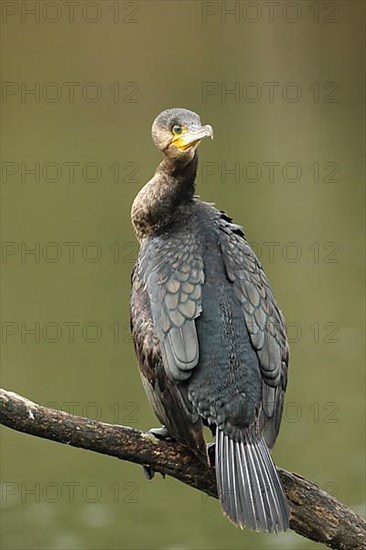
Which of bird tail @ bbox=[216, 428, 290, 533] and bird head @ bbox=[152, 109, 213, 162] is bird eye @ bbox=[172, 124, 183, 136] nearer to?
bird head @ bbox=[152, 109, 213, 162]

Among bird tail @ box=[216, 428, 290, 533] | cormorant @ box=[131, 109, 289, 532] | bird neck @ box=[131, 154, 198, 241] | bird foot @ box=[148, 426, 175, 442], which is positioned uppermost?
bird neck @ box=[131, 154, 198, 241]

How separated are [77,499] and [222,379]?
3.27 metres

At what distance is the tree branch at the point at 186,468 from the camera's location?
3.71m

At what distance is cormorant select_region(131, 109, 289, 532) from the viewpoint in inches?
152

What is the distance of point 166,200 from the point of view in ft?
15.4

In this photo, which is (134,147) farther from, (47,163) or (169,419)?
(169,419)

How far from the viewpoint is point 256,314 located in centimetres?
421

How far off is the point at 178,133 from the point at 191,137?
83mm

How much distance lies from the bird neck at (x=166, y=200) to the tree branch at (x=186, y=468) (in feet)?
3.39

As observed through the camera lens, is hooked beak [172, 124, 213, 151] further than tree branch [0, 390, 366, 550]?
Yes

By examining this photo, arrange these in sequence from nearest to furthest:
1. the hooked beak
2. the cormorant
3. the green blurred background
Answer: the cormorant, the hooked beak, the green blurred background

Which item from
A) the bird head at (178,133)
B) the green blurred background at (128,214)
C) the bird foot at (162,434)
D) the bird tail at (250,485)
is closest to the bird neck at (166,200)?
the bird head at (178,133)

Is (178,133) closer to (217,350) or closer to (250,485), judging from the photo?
(217,350)

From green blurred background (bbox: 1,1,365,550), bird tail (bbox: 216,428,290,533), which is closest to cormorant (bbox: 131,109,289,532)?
bird tail (bbox: 216,428,290,533)
